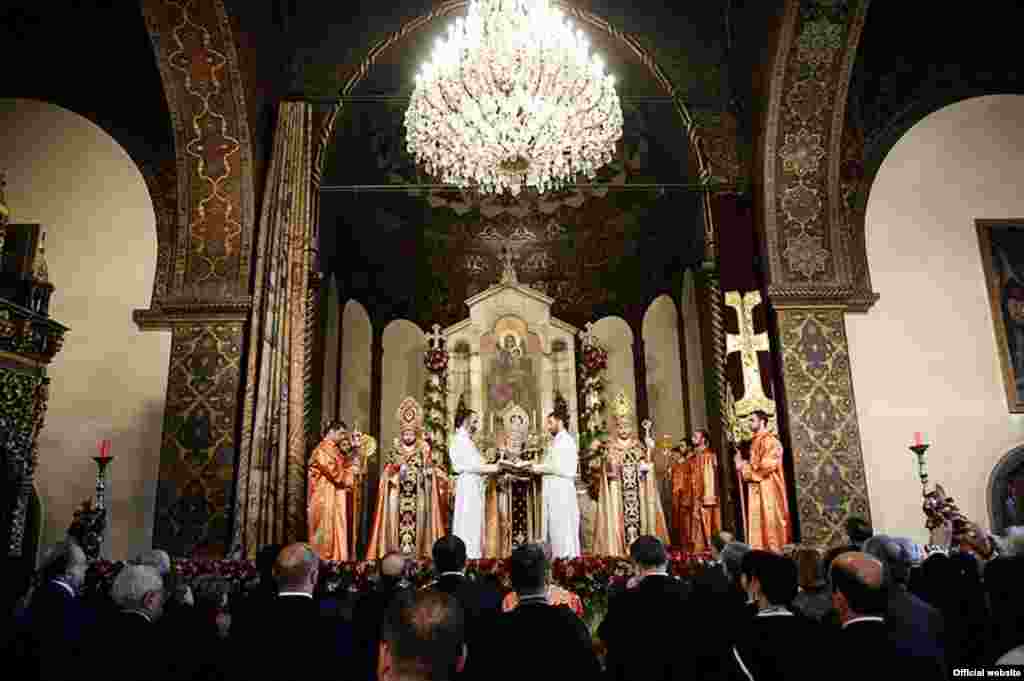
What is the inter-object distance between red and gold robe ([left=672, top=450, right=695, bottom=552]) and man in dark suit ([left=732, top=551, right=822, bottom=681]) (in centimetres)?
840

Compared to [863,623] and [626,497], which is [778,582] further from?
[626,497]

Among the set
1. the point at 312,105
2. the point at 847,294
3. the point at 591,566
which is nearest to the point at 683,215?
the point at 847,294

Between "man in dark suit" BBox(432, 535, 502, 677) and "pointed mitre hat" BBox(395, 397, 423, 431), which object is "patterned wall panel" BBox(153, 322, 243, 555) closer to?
"pointed mitre hat" BBox(395, 397, 423, 431)

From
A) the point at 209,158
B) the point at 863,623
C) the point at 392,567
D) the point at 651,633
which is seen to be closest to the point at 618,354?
the point at 209,158

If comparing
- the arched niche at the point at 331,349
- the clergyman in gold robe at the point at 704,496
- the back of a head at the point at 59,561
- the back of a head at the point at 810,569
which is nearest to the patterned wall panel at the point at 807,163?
the clergyman in gold robe at the point at 704,496

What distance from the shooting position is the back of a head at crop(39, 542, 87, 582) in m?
4.48

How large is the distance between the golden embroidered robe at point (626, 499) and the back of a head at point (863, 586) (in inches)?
324

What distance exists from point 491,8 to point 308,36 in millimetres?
4585

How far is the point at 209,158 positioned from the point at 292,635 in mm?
8261

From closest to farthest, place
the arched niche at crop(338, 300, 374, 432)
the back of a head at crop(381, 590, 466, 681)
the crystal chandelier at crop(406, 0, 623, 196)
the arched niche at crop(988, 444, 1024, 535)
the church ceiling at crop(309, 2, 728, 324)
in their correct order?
the back of a head at crop(381, 590, 466, 681), the crystal chandelier at crop(406, 0, 623, 196), the arched niche at crop(988, 444, 1024, 535), the church ceiling at crop(309, 2, 728, 324), the arched niche at crop(338, 300, 374, 432)

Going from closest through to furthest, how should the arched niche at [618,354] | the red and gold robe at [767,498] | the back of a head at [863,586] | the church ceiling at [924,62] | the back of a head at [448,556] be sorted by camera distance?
the back of a head at [863,586] → the back of a head at [448,556] → the red and gold robe at [767,498] → the church ceiling at [924,62] → the arched niche at [618,354]

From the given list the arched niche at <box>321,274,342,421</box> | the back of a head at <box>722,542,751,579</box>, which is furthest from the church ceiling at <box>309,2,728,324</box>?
the back of a head at <box>722,542,751,579</box>

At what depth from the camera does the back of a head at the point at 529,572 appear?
329 centimetres

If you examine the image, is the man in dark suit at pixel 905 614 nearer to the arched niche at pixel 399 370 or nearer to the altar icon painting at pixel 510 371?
the altar icon painting at pixel 510 371
